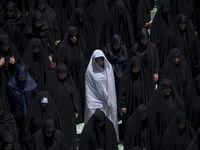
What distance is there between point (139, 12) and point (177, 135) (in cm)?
407

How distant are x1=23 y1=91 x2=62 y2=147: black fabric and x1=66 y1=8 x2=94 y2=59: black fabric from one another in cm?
273

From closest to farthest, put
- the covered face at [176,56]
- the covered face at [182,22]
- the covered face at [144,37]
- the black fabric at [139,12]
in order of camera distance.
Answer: the covered face at [176,56], the covered face at [144,37], the covered face at [182,22], the black fabric at [139,12]

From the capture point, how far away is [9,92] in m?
11.8

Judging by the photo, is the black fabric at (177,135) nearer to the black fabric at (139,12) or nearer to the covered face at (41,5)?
the black fabric at (139,12)

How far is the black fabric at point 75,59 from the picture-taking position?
12.8 m

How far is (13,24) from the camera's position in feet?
43.9

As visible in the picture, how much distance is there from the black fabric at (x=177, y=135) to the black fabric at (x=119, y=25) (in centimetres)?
324

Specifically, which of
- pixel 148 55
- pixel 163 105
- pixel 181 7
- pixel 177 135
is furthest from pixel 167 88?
pixel 181 7

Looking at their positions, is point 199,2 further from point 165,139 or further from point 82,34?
point 165,139

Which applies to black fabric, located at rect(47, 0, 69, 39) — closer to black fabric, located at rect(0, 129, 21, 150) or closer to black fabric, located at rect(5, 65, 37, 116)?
black fabric, located at rect(5, 65, 37, 116)

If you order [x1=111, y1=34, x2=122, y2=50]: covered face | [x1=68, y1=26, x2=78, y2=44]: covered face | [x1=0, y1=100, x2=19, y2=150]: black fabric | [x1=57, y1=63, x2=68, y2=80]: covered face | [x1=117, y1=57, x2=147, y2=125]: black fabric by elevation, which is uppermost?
[x1=68, y1=26, x2=78, y2=44]: covered face

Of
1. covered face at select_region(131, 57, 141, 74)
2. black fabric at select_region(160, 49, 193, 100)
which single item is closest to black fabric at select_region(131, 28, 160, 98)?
black fabric at select_region(160, 49, 193, 100)

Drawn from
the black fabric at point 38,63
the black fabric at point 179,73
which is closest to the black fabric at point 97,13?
the black fabric at point 38,63

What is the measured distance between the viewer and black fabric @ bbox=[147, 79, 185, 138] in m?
11.6
